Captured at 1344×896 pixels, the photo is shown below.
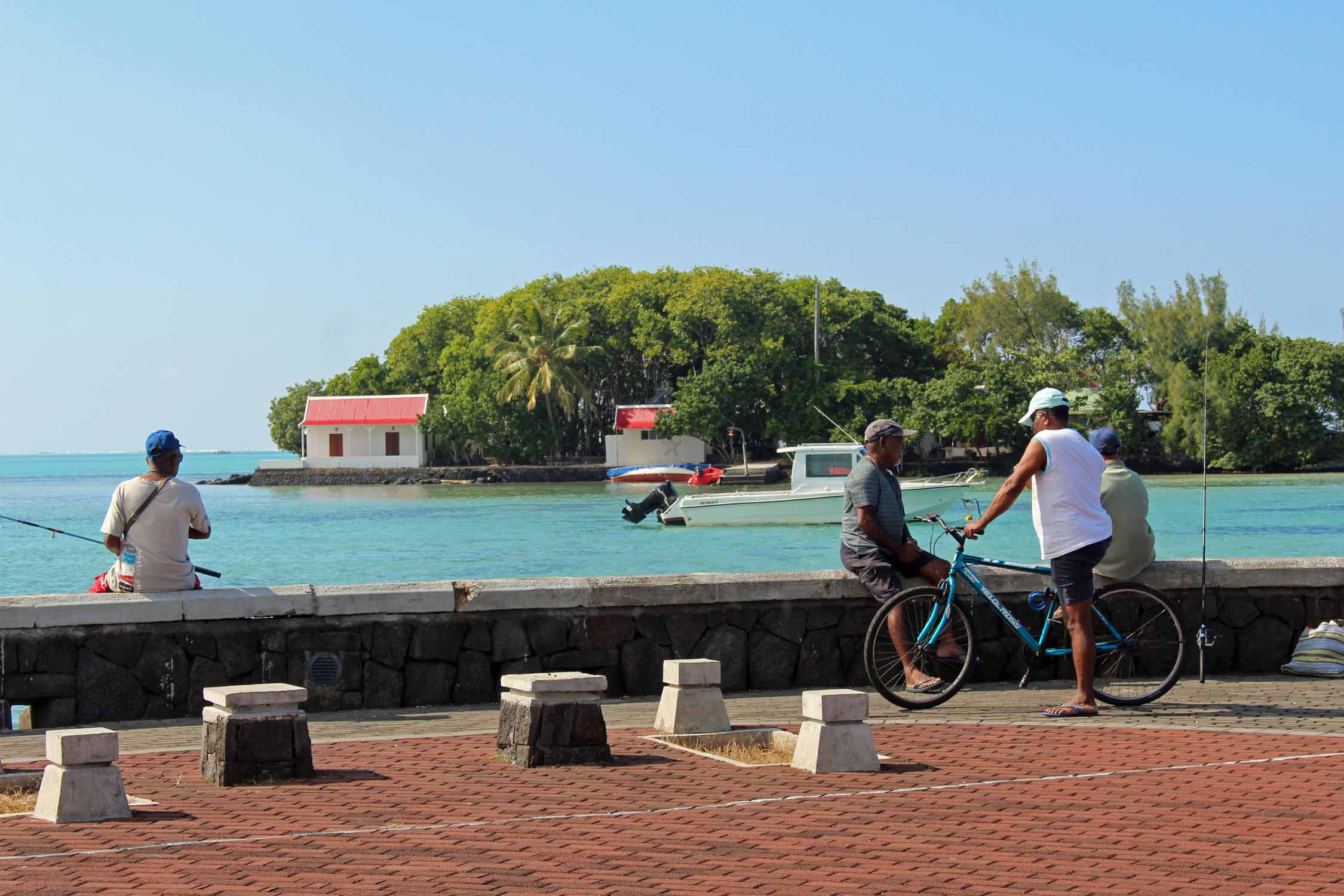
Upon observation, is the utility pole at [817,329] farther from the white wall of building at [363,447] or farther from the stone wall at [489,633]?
the stone wall at [489,633]

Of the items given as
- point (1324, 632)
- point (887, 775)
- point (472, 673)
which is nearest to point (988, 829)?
point (887, 775)

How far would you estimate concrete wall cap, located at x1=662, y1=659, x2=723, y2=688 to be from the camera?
7551mm

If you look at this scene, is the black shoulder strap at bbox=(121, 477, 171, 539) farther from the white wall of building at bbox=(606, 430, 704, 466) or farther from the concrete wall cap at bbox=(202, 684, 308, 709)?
the white wall of building at bbox=(606, 430, 704, 466)

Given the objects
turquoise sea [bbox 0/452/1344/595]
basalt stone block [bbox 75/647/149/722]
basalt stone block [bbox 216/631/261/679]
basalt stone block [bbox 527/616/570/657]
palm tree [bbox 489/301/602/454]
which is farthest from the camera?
palm tree [bbox 489/301/602/454]

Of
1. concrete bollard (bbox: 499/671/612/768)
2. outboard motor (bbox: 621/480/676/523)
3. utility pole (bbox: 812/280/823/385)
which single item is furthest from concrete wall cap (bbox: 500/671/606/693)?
utility pole (bbox: 812/280/823/385)

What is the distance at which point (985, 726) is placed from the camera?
787cm

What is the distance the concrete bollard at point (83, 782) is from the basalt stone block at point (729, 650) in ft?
14.7

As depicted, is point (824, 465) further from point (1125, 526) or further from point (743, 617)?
point (1125, 526)

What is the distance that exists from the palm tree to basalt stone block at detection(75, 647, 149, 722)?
75.4m

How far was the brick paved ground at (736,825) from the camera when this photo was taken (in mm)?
4801

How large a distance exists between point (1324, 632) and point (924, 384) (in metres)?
73.6

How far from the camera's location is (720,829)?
5523 mm

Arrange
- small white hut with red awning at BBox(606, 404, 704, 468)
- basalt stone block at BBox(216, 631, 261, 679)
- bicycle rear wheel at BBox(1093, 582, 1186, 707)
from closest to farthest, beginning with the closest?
1. bicycle rear wheel at BBox(1093, 582, 1186, 707)
2. basalt stone block at BBox(216, 631, 261, 679)
3. small white hut with red awning at BBox(606, 404, 704, 468)

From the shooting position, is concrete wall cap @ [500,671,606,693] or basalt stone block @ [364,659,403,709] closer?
concrete wall cap @ [500,671,606,693]
